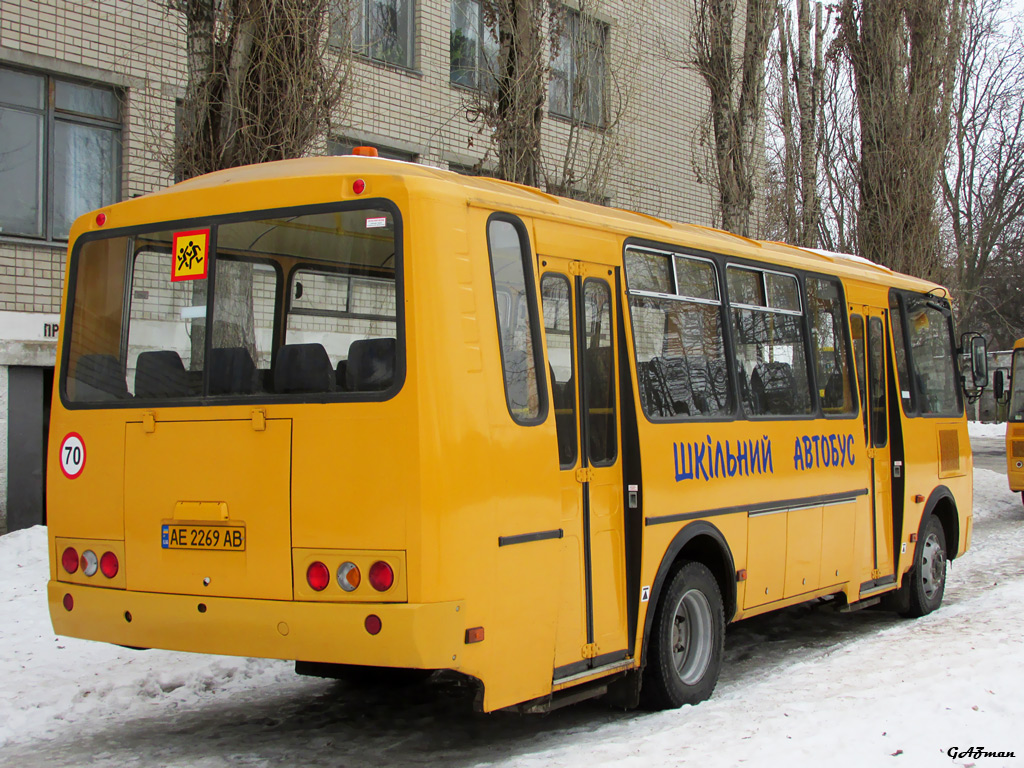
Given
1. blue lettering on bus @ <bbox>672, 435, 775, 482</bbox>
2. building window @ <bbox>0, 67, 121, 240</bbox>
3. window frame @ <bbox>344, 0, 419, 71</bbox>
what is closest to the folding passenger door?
blue lettering on bus @ <bbox>672, 435, 775, 482</bbox>

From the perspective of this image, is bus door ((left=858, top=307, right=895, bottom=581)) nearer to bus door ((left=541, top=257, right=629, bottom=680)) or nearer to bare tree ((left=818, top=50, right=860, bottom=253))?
bus door ((left=541, top=257, right=629, bottom=680))

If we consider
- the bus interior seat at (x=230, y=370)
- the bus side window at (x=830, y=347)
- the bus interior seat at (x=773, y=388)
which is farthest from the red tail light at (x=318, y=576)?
the bus side window at (x=830, y=347)

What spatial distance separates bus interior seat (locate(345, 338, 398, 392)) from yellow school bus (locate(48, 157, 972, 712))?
14mm

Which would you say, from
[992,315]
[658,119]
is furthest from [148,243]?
[992,315]

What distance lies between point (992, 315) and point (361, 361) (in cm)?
4981

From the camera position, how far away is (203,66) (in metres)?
10.1

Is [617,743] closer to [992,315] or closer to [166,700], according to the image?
[166,700]

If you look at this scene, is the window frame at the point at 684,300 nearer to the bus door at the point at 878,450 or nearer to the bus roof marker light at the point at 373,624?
the bus roof marker light at the point at 373,624

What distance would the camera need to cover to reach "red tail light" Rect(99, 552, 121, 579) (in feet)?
18.8

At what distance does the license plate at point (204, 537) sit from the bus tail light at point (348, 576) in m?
0.56

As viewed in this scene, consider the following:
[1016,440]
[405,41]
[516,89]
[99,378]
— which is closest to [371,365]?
[99,378]

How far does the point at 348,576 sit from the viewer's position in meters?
5.08

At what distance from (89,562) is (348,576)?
164 centimetres

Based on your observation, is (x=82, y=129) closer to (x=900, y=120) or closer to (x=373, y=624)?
(x=373, y=624)
